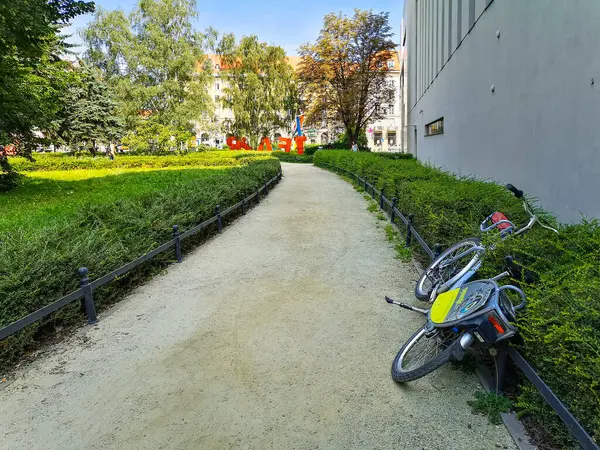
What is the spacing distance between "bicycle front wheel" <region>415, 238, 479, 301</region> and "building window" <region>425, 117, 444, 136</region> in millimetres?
11917

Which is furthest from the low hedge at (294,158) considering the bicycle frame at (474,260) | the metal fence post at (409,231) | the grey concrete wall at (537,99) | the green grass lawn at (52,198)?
the bicycle frame at (474,260)

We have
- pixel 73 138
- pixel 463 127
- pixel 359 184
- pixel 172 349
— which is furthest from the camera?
pixel 73 138

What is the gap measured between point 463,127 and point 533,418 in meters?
10.4

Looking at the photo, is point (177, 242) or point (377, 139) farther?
point (377, 139)

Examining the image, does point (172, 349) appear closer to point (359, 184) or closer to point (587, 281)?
point (587, 281)

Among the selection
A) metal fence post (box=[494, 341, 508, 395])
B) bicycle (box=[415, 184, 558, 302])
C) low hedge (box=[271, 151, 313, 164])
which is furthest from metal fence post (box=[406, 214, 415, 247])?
low hedge (box=[271, 151, 313, 164])

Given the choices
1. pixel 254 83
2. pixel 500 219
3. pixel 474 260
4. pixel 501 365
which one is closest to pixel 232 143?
pixel 254 83

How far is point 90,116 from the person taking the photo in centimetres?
4097

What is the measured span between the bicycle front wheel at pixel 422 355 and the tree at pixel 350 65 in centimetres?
3633

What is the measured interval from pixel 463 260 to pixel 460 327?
179cm

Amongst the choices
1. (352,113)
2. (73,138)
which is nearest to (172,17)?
(73,138)

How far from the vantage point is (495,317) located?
9.38 feet

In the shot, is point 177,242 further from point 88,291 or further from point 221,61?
point 221,61

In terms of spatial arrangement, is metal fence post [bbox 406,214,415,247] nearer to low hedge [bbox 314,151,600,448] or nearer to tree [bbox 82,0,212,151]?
low hedge [bbox 314,151,600,448]
